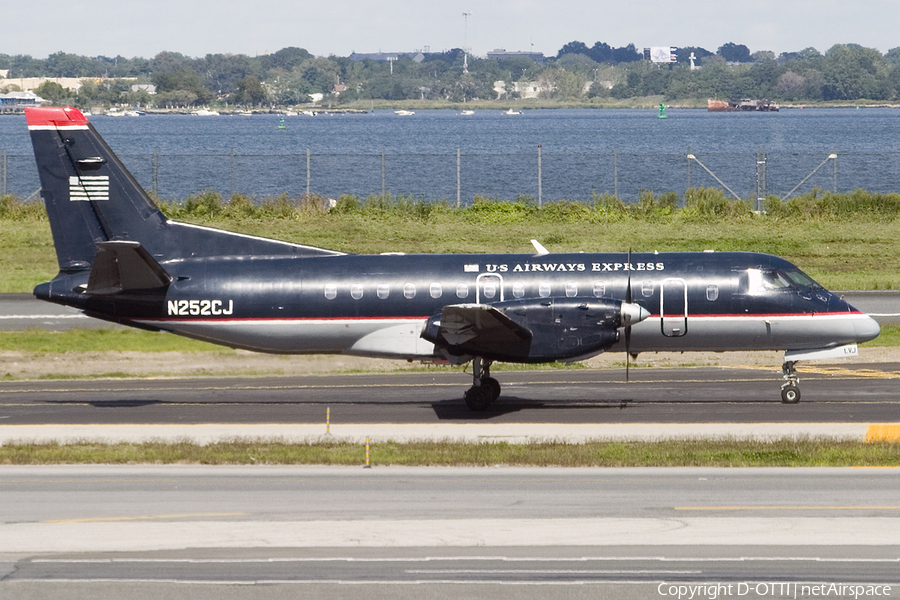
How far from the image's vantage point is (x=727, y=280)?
27281 millimetres

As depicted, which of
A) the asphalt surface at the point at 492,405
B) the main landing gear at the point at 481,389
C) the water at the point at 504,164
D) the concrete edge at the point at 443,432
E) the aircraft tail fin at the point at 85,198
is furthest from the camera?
the water at the point at 504,164

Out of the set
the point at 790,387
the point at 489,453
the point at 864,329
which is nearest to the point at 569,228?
→ the point at 790,387

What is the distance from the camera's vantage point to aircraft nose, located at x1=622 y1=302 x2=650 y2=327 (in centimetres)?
2581

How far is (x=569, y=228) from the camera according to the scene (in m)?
59.6

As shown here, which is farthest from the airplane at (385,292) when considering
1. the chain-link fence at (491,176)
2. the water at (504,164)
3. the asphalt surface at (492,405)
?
the chain-link fence at (491,176)

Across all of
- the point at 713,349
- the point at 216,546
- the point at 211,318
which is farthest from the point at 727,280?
the point at 216,546

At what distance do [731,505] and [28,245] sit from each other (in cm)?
4699

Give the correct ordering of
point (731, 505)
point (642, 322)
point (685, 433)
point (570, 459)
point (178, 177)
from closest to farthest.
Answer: point (731, 505) < point (570, 459) < point (685, 433) < point (642, 322) < point (178, 177)

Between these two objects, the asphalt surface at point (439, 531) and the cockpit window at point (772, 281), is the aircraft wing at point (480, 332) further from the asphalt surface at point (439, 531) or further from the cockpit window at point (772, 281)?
the cockpit window at point (772, 281)

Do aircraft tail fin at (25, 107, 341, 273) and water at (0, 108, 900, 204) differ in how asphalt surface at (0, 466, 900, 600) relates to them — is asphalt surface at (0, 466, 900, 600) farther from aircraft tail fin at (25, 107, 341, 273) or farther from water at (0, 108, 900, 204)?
water at (0, 108, 900, 204)

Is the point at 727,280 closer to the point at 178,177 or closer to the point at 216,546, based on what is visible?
the point at 216,546

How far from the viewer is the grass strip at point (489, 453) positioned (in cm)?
2156

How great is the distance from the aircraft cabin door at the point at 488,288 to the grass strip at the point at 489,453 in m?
4.73

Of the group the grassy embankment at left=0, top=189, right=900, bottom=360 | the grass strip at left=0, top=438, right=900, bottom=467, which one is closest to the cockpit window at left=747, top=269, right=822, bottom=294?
the grass strip at left=0, top=438, right=900, bottom=467
